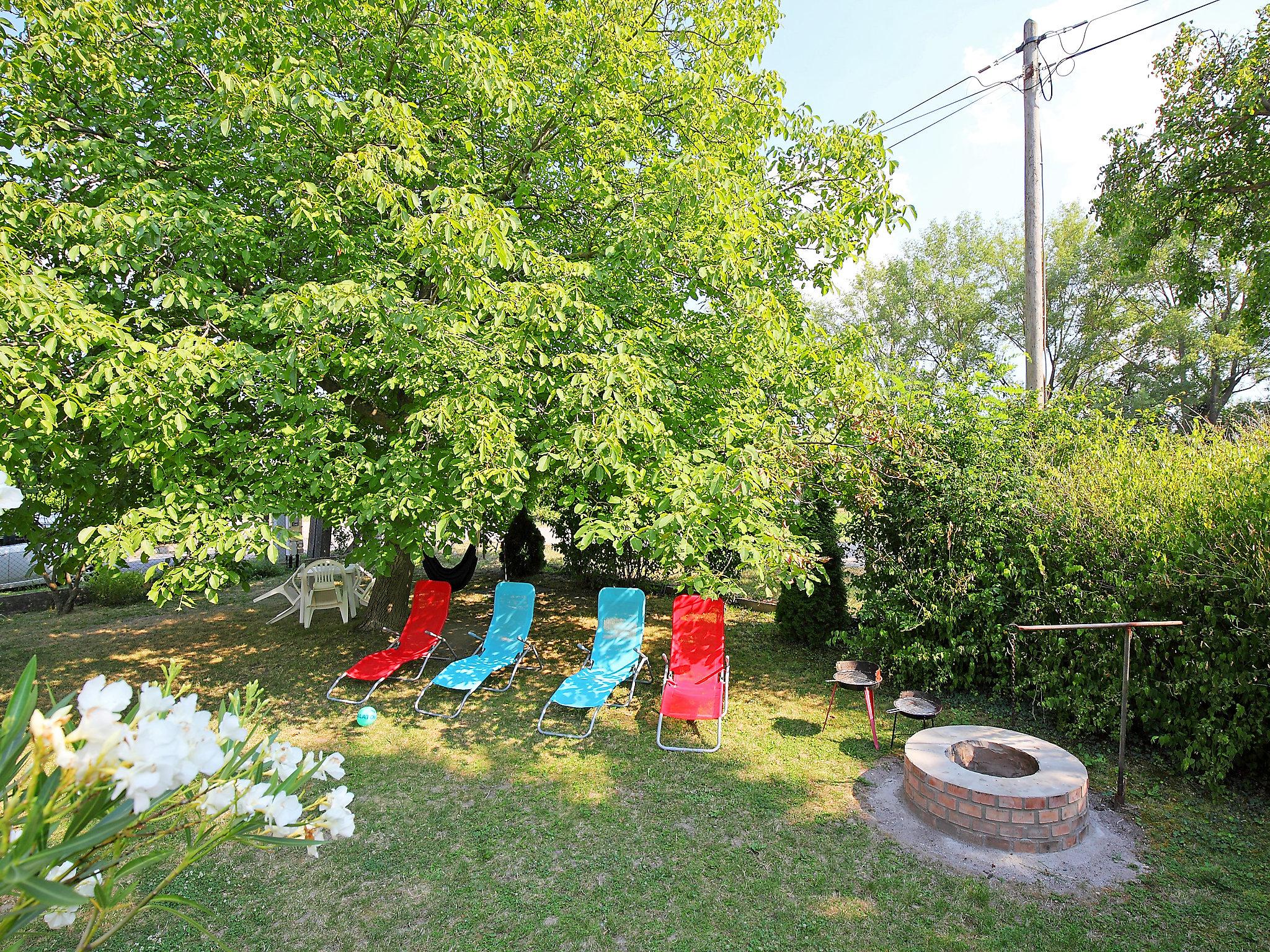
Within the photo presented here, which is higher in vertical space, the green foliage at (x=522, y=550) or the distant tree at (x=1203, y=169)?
the distant tree at (x=1203, y=169)

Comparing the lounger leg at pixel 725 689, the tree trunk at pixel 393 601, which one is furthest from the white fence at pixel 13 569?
the lounger leg at pixel 725 689

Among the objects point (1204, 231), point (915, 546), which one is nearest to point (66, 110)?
point (915, 546)

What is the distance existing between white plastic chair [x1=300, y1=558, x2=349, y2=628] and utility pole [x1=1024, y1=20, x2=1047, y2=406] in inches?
351

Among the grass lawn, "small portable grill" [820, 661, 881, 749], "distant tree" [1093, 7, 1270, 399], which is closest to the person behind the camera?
the grass lawn

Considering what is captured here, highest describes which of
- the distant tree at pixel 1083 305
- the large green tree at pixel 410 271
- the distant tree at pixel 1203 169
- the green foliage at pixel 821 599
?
the distant tree at pixel 1083 305

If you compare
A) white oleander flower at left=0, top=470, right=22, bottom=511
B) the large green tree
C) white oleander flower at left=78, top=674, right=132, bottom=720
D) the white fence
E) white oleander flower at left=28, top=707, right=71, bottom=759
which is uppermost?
the large green tree

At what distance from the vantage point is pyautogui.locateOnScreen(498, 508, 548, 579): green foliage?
1198cm

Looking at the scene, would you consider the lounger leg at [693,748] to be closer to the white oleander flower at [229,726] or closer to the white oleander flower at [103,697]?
the white oleander flower at [229,726]

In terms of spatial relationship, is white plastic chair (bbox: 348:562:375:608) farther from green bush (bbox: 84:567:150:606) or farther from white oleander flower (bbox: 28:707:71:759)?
white oleander flower (bbox: 28:707:71:759)

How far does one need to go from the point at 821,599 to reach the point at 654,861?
4395mm

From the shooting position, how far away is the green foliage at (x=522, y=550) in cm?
1198

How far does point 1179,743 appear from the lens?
4414mm

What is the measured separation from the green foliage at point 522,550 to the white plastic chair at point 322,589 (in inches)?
128

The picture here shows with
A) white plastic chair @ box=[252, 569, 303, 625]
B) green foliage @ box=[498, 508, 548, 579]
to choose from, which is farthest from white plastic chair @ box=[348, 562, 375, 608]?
green foliage @ box=[498, 508, 548, 579]
